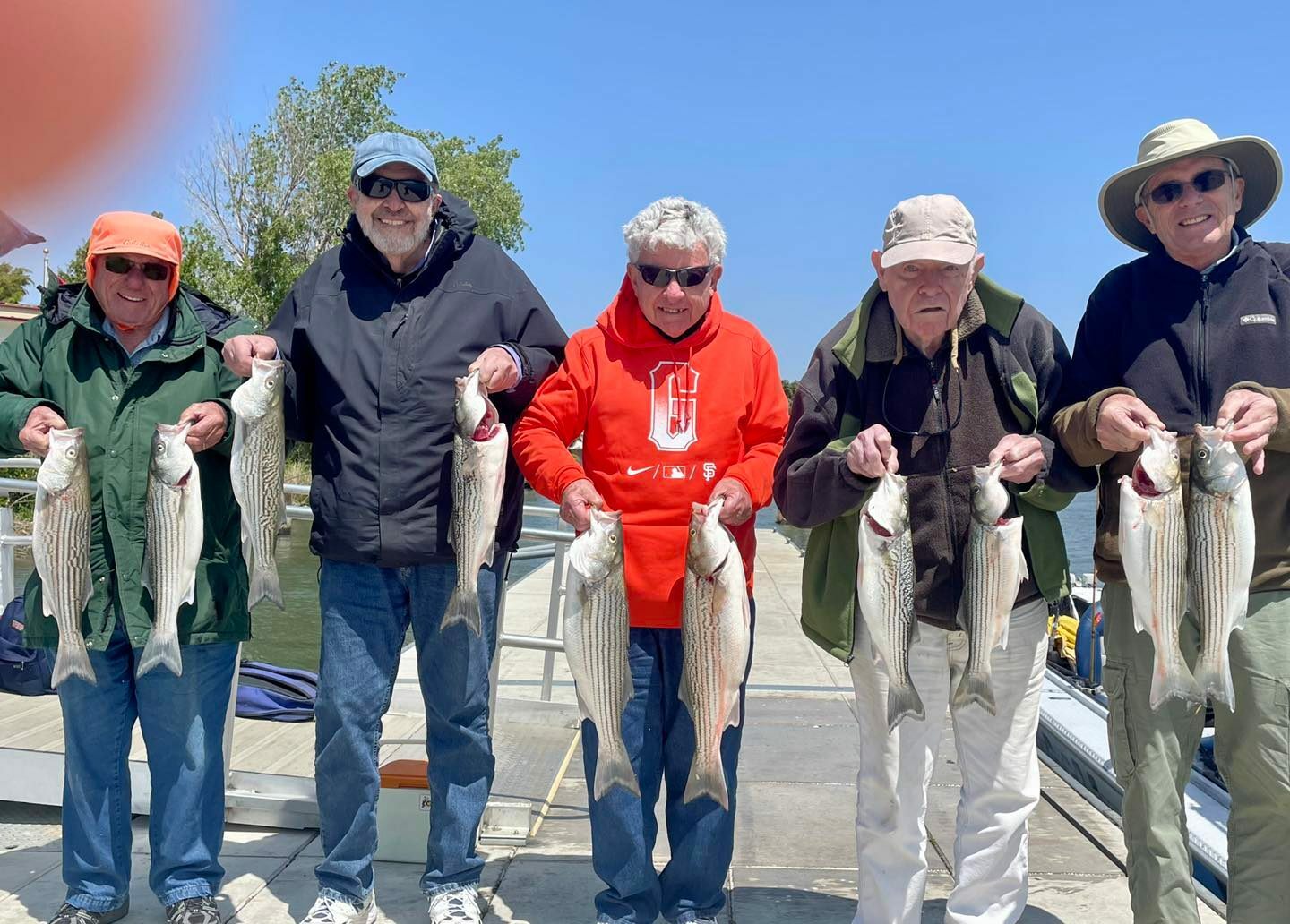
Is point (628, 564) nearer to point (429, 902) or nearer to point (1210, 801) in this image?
point (429, 902)

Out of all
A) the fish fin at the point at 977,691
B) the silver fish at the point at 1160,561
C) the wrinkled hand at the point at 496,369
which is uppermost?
the wrinkled hand at the point at 496,369

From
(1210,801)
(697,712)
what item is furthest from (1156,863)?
(1210,801)

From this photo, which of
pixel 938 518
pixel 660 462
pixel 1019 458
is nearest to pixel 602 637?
pixel 660 462

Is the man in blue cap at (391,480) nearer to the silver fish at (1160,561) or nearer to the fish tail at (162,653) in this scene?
the fish tail at (162,653)

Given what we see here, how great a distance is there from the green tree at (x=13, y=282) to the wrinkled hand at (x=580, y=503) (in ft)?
227

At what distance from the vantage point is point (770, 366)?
399 cm

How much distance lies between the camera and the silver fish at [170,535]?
12.5 ft

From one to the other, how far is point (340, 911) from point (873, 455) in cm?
248

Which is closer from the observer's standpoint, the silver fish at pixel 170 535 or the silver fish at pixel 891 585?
the silver fish at pixel 891 585

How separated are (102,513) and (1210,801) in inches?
219

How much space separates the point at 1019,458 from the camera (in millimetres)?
3354

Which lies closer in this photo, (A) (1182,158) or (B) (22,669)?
(A) (1182,158)

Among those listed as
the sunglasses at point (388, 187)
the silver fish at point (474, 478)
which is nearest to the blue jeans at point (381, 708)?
the silver fish at point (474, 478)

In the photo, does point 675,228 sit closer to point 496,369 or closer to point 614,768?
point 496,369
